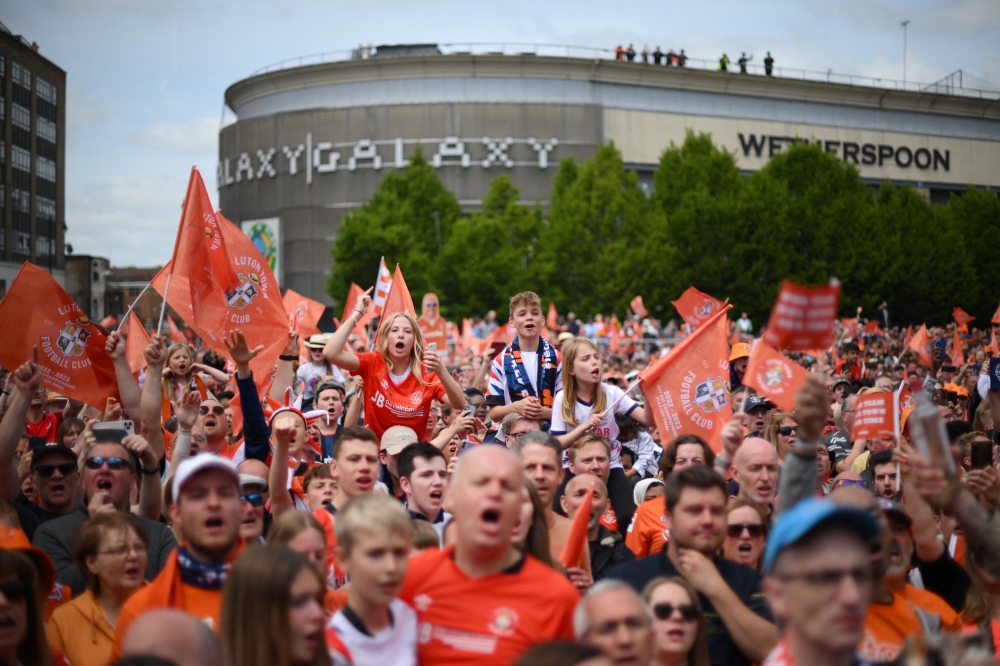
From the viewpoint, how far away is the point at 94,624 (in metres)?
4.70

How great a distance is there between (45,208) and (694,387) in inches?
3160

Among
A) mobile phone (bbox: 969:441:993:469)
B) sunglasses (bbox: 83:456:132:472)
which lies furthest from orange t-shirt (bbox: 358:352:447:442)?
mobile phone (bbox: 969:441:993:469)

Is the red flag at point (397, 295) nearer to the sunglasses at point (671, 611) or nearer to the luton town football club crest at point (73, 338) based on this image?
the luton town football club crest at point (73, 338)

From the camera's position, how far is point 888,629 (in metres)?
4.34

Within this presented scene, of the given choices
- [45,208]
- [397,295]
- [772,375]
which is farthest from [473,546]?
[45,208]

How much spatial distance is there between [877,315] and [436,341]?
123ft

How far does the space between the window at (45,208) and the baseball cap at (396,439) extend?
77947 mm

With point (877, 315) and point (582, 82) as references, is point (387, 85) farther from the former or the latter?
point (877, 315)

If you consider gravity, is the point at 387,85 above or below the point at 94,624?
above

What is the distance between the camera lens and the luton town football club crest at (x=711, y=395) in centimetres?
791

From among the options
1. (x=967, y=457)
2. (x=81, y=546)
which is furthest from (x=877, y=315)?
(x=81, y=546)

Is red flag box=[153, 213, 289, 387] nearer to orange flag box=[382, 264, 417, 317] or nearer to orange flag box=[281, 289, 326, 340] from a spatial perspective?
orange flag box=[382, 264, 417, 317]

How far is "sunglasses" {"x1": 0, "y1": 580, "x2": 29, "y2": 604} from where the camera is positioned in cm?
414

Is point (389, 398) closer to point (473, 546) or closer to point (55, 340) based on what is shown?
point (55, 340)
